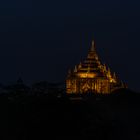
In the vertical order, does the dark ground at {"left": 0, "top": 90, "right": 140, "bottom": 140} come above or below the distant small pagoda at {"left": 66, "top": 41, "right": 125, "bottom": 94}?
below

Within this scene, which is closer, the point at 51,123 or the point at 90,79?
the point at 51,123

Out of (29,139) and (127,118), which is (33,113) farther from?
(127,118)

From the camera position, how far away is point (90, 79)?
13800 centimetres

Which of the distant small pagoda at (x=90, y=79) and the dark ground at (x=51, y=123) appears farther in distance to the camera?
the distant small pagoda at (x=90, y=79)

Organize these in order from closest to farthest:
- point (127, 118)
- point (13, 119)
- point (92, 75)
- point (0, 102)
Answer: point (13, 119)
point (0, 102)
point (127, 118)
point (92, 75)

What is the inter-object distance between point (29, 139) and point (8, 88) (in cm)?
5157

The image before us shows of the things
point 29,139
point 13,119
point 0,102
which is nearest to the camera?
point 29,139

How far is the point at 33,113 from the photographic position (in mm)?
50938

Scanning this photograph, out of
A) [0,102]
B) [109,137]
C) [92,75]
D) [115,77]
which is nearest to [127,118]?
[0,102]

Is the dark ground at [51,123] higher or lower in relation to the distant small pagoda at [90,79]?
lower

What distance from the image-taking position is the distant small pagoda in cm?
13800

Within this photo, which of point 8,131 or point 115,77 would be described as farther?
point 115,77

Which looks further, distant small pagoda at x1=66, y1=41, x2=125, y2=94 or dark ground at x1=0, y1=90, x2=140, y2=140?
distant small pagoda at x1=66, y1=41, x2=125, y2=94

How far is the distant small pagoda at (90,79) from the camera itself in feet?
453
